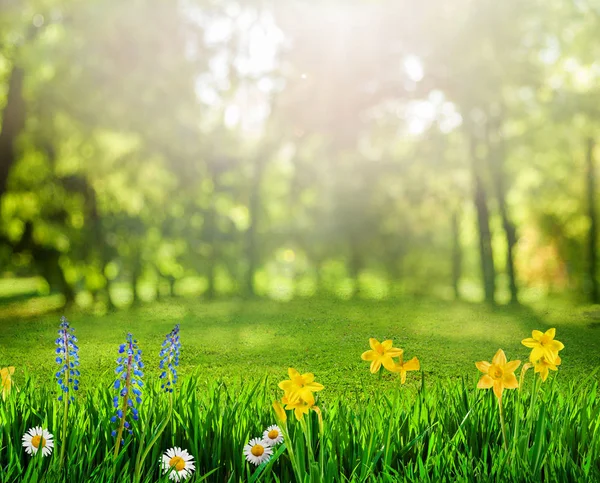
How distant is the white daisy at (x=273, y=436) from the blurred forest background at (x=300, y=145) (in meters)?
2.30

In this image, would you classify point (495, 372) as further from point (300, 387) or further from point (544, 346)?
point (300, 387)

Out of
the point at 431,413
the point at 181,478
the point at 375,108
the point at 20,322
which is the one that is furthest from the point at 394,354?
the point at 375,108

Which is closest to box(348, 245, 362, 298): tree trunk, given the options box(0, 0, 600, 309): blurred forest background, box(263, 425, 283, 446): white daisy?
box(0, 0, 600, 309): blurred forest background

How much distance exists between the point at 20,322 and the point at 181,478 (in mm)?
2367

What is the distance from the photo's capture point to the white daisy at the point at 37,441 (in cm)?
142

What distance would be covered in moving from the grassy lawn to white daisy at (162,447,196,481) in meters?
1.33

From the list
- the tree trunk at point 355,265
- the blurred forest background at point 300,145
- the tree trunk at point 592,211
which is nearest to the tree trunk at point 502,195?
the blurred forest background at point 300,145

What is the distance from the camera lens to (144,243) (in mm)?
4344

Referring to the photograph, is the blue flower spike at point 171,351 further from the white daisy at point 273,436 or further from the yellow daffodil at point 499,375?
the yellow daffodil at point 499,375

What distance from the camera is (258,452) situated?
56.4 inches

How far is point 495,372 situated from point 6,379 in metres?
1.24

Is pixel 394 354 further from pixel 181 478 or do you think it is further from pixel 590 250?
pixel 590 250

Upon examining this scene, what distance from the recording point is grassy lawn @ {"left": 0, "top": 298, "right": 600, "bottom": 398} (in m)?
2.96

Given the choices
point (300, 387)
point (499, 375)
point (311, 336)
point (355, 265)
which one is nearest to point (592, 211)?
point (355, 265)
